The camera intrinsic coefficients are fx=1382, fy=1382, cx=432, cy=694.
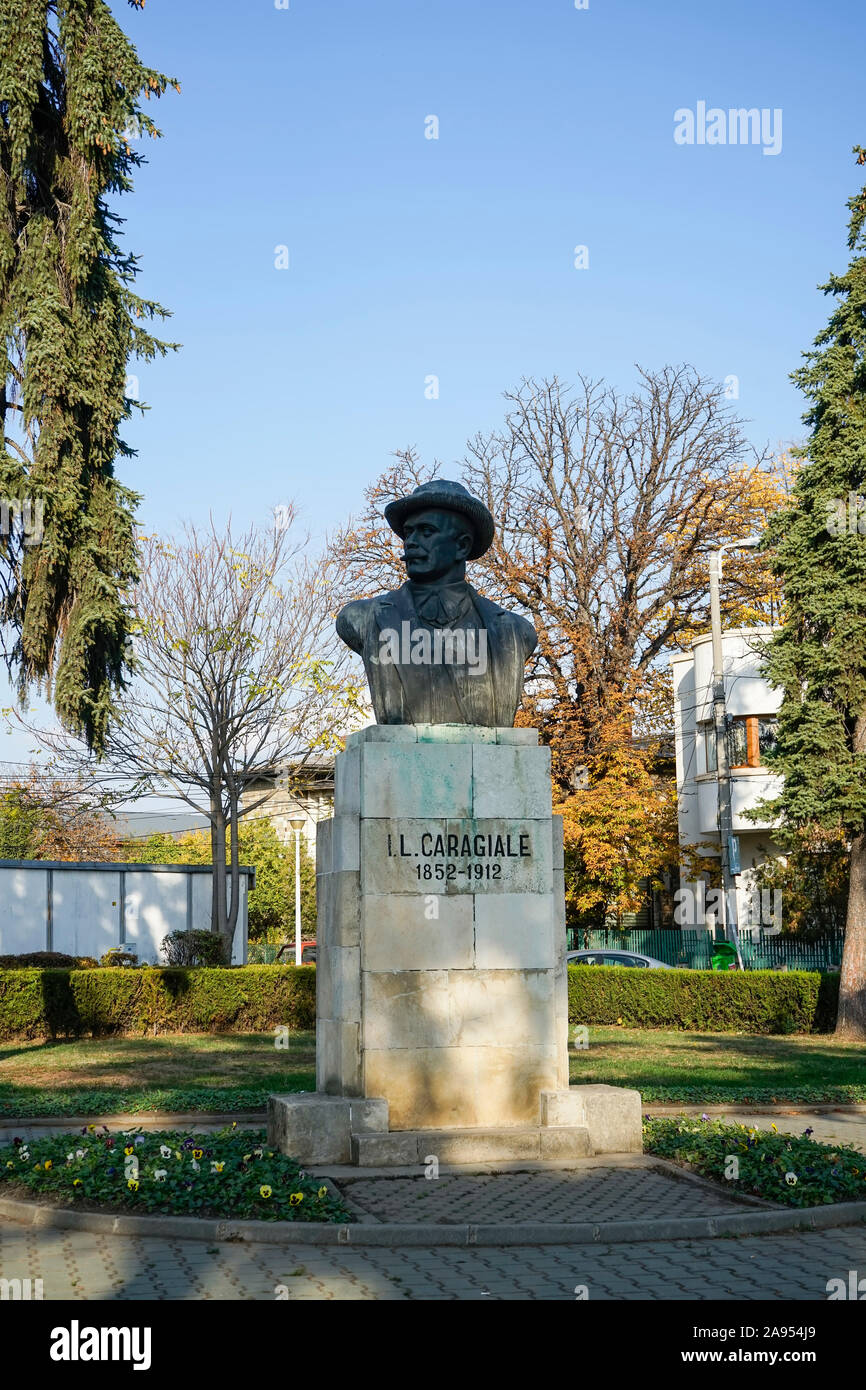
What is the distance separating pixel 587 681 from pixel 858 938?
1434 cm

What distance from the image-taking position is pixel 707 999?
2597cm


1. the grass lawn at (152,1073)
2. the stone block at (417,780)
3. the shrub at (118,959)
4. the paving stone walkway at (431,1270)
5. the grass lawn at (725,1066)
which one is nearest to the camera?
the paving stone walkway at (431,1270)

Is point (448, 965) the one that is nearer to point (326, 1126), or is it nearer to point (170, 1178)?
point (326, 1126)

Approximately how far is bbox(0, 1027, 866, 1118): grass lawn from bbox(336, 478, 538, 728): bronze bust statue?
5.41m

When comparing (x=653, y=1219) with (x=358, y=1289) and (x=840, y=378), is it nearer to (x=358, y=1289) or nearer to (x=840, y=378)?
(x=358, y=1289)

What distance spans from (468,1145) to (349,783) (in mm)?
2635

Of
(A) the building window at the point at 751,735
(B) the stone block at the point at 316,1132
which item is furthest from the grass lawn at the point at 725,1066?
(A) the building window at the point at 751,735

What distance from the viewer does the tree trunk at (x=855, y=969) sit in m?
23.3

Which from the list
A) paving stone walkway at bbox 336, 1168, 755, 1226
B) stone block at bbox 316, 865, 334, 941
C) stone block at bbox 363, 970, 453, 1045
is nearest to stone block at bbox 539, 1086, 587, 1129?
paving stone walkway at bbox 336, 1168, 755, 1226

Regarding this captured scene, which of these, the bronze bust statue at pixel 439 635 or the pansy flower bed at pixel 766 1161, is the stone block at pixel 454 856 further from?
the pansy flower bed at pixel 766 1161

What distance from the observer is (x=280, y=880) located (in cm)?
6112

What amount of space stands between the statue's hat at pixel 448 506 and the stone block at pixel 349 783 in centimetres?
174

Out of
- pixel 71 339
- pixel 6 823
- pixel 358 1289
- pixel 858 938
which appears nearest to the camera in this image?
pixel 358 1289
